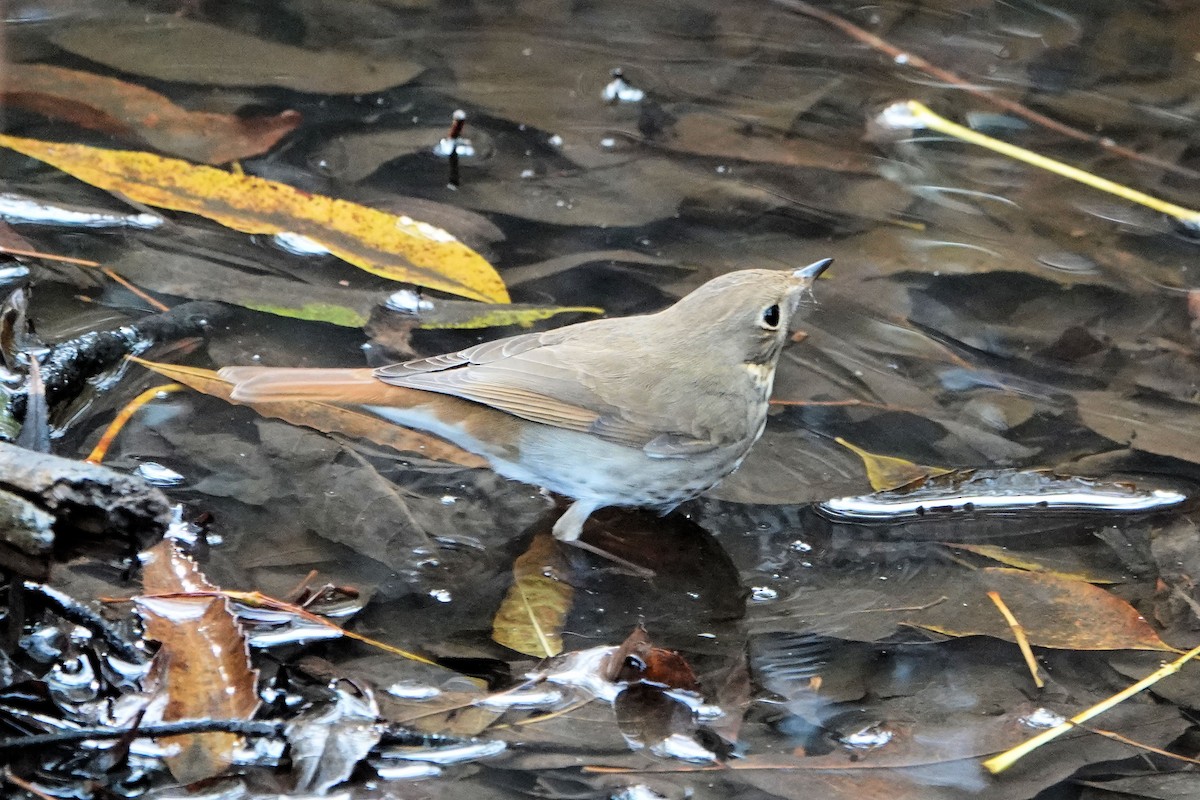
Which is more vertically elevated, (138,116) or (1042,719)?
(138,116)

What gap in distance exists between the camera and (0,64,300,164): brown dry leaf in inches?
228

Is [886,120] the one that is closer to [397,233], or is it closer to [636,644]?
[397,233]

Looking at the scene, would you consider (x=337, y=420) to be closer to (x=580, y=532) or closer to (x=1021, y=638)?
(x=580, y=532)

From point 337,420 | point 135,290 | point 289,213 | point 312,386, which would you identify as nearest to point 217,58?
point 289,213

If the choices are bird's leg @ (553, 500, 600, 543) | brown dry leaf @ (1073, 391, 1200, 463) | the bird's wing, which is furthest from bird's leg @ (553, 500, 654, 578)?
brown dry leaf @ (1073, 391, 1200, 463)

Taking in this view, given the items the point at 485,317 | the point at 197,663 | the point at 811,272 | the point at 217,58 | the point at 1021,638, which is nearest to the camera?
the point at 197,663

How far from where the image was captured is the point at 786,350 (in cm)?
509

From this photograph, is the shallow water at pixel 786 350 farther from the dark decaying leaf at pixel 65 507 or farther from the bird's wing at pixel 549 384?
the dark decaying leaf at pixel 65 507

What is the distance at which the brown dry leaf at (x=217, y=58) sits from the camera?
637cm

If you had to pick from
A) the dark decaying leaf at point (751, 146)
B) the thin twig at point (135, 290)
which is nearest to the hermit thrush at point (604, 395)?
the thin twig at point (135, 290)

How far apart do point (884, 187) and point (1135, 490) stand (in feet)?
7.40

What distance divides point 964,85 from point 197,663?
5.51 meters

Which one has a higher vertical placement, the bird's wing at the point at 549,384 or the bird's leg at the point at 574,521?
the bird's wing at the point at 549,384

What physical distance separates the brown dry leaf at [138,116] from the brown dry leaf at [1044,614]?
3.63 m
